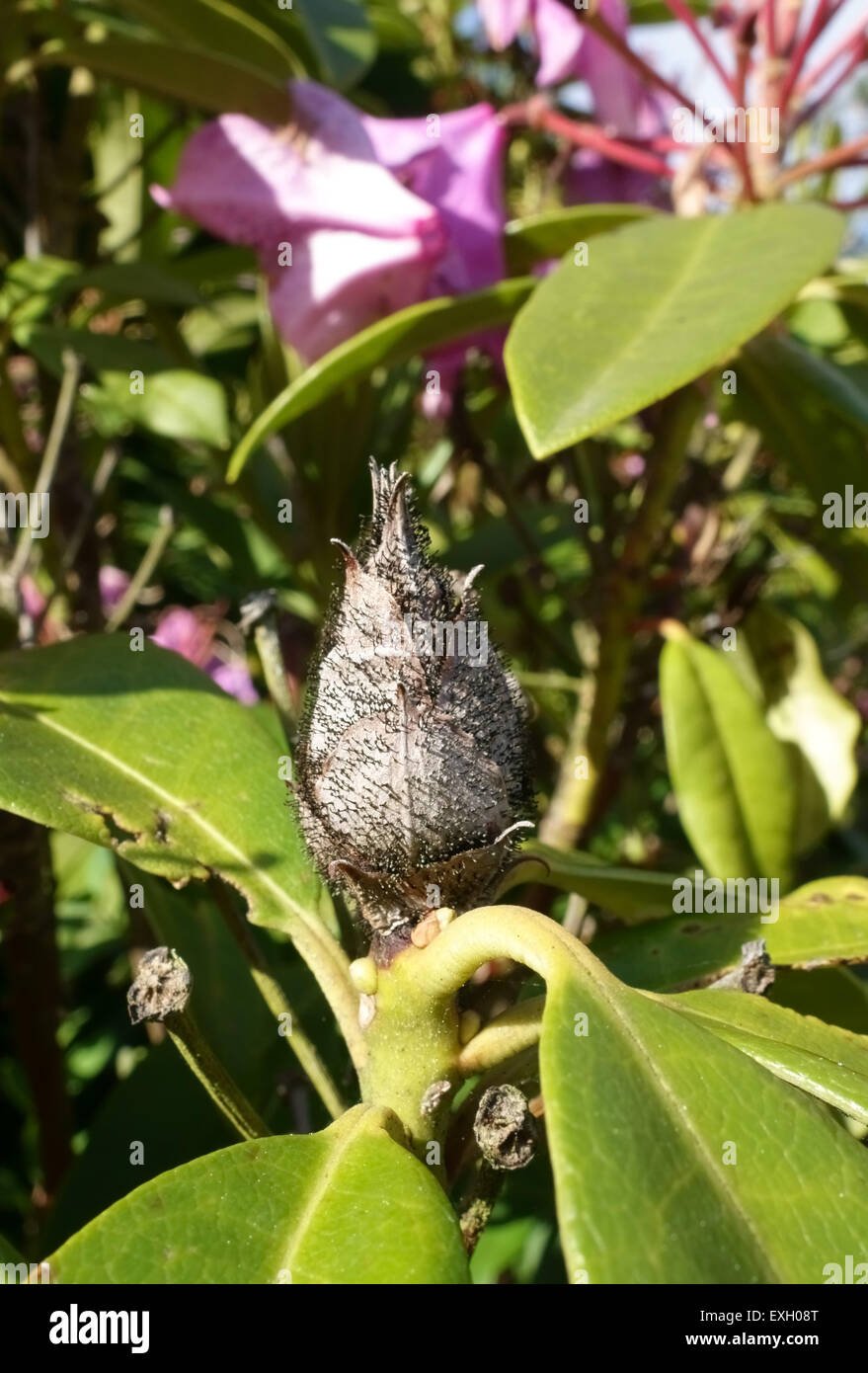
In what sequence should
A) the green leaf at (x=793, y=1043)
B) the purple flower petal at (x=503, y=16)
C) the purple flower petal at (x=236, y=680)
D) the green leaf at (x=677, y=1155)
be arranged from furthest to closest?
1. the purple flower petal at (x=236, y=680)
2. the purple flower petal at (x=503, y=16)
3. the green leaf at (x=793, y=1043)
4. the green leaf at (x=677, y=1155)

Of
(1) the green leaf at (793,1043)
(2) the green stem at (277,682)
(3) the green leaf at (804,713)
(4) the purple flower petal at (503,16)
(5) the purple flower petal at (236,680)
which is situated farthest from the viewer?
(5) the purple flower petal at (236,680)

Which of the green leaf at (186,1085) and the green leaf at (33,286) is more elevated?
the green leaf at (33,286)

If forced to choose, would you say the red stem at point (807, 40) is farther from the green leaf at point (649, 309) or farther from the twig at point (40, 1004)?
the twig at point (40, 1004)

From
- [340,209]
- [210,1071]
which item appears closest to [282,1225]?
[210,1071]

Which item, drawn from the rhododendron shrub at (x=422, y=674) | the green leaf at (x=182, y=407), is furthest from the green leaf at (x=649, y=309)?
the green leaf at (x=182, y=407)

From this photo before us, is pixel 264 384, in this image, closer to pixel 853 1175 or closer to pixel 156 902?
pixel 156 902

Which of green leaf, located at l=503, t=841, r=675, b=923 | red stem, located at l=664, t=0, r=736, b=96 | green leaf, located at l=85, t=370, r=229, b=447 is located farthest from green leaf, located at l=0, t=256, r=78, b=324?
green leaf, located at l=503, t=841, r=675, b=923
